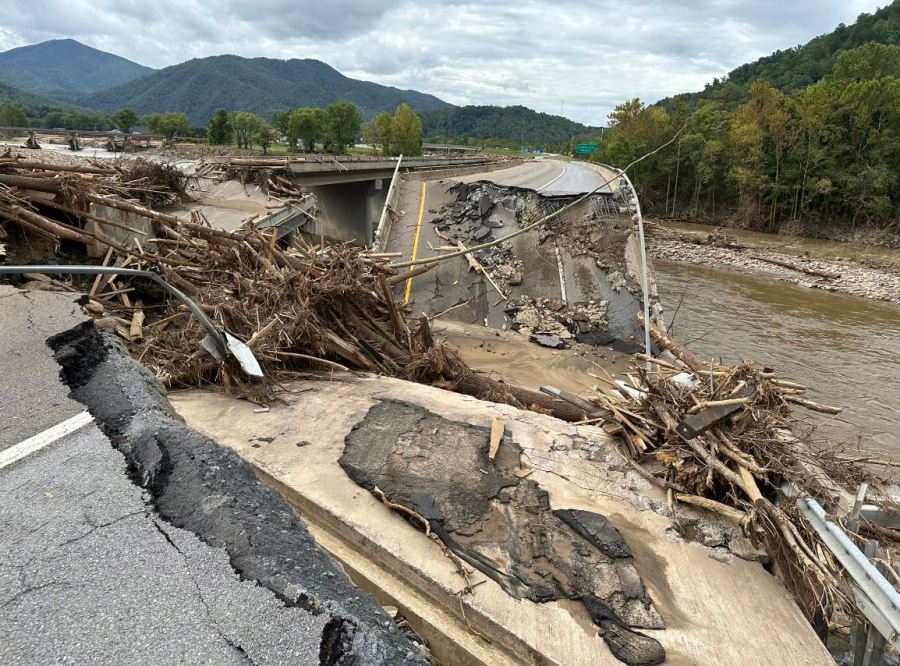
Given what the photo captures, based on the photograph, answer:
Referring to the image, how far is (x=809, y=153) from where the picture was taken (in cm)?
3497

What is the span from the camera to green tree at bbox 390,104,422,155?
64.8 meters

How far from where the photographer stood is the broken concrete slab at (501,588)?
133 inches

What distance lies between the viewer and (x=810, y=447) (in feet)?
17.3

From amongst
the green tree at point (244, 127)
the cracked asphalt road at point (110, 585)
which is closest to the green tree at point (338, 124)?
the green tree at point (244, 127)

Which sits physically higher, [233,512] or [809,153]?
[809,153]

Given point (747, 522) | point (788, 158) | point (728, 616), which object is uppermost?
point (788, 158)

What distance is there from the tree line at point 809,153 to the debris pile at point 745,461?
2949 cm

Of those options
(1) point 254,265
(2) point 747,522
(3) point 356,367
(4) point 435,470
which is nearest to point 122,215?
(1) point 254,265

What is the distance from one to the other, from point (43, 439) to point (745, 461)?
18.1ft

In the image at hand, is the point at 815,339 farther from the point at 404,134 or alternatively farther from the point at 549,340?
the point at 404,134

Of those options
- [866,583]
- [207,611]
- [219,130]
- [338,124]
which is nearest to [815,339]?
[866,583]

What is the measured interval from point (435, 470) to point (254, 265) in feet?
15.9

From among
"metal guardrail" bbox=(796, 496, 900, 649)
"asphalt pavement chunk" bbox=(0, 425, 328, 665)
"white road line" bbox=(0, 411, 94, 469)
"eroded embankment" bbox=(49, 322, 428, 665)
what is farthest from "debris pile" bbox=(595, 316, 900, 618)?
"white road line" bbox=(0, 411, 94, 469)

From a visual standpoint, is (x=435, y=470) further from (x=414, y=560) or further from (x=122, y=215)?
(x=122, y=215)
